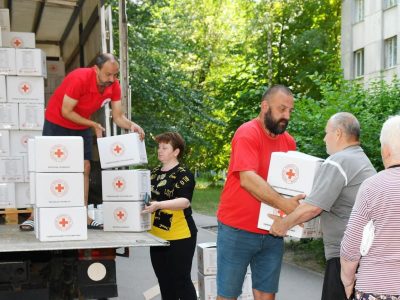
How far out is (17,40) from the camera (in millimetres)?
7766

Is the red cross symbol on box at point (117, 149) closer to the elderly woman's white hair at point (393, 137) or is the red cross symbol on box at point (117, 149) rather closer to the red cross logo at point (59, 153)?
the red cross logo at point (59, 153)

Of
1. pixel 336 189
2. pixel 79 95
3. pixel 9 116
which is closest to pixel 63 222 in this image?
pixel 79 95

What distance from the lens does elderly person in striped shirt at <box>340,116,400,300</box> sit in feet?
11.4

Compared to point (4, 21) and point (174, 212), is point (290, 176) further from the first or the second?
point (4, 21)

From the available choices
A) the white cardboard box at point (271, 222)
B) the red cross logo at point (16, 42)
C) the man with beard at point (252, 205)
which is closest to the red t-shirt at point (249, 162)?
the man with beard at point (252, 205)

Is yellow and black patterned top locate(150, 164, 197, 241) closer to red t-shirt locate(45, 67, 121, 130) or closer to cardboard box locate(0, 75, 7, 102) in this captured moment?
red t-shirt locate(45, 67, 121, 130)

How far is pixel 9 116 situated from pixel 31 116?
0.21 meters

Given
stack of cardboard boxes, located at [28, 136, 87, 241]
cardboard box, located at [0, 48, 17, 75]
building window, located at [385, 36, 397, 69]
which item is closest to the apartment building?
building window, located at [385, 36, 397, 69]

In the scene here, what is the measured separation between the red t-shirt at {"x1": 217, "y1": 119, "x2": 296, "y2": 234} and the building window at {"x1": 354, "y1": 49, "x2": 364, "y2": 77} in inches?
1098

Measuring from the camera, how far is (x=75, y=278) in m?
5.10

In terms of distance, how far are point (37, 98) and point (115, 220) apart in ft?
5.50

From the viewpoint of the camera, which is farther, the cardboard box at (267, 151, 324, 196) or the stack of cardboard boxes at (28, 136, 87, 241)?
the stack of cardboard boxes at (28, 136, 87, 241)

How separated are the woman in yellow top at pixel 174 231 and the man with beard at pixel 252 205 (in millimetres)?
513

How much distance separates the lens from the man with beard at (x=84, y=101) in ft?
20.2
